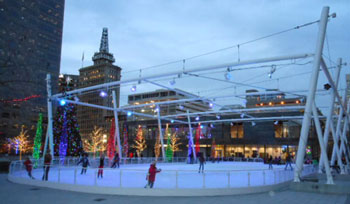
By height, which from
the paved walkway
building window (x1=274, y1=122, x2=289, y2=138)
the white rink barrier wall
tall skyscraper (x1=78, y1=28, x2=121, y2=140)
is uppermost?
tall skyscraper (x1=78, y1=28, x2=121, y2=140)

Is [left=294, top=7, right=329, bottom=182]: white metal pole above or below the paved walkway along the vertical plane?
above

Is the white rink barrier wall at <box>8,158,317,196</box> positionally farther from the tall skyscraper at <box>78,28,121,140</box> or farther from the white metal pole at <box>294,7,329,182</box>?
the tall skyscraper at <box>78,28,121,140</box>

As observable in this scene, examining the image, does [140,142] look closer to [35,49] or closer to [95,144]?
[95,144]

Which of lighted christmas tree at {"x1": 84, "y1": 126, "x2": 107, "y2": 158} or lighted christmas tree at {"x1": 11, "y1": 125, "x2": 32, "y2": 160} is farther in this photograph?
lighted christmas tree at {"x1": 84, "y1": 126, "x2": 107, "y2": 158}

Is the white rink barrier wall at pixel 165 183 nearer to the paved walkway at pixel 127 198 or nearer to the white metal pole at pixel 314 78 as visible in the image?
the paved walkway at pixel 127 198

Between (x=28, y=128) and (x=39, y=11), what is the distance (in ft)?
118

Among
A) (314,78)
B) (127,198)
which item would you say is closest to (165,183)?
(127,198)

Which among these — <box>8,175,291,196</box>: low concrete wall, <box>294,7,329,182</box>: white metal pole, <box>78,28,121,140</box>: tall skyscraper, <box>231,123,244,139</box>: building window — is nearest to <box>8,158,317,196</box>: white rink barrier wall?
<box>8,175,291,196</box>: low concrete wall

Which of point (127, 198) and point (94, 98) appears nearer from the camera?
point (127, 198)

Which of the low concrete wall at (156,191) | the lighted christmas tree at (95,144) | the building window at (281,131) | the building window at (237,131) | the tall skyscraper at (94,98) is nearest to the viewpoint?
the low concrete wall at (156,191)

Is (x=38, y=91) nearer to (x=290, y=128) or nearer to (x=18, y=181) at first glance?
(x=290, y=128)

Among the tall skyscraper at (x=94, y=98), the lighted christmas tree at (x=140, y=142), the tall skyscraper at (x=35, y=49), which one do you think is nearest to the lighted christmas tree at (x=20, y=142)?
the tall skyscraper at (x=35, y=49)

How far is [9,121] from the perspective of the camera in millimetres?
76562

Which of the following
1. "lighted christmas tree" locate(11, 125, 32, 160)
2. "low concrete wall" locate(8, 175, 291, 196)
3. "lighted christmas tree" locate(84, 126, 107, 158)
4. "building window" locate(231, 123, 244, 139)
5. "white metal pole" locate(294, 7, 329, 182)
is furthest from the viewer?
"lighted christmas tree" locate(84, 126, 107, 158)
